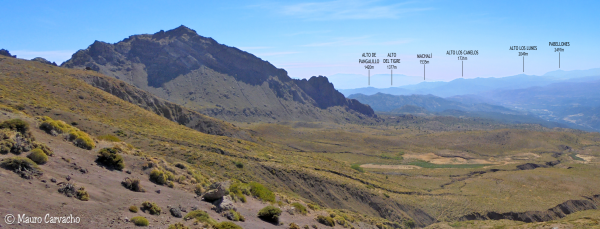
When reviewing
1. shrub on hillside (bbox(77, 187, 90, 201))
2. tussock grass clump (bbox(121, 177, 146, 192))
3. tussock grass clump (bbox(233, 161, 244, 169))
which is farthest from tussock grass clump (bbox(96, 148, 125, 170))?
tussock grass clump (bbox(233, 161, 244, 169))

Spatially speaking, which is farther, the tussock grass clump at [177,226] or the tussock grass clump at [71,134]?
the tussock grass clump at [71,134]

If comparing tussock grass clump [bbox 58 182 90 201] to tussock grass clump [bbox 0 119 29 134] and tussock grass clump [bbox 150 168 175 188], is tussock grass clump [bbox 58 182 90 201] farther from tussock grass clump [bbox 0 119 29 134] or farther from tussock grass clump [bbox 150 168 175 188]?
tussock grass clump [bbox 0 119 29 134]

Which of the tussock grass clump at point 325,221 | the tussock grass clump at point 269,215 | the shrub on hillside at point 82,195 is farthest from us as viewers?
the tussock grass clump at point 325,221

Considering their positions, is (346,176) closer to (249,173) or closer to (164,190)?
(249,173)

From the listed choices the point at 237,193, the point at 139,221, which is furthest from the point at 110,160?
the point at 237,193

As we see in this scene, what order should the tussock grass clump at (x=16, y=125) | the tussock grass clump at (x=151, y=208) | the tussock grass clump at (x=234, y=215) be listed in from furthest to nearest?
the tussock grass clump at (x=234, y=215) → the tussock grass clump at (x=16, y=125) → the tussock grass clump at (x=151, y=208)

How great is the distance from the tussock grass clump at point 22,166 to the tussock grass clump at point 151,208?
432 cm

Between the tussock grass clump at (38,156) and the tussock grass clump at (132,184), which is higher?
the tussock grass clump at (38,156)

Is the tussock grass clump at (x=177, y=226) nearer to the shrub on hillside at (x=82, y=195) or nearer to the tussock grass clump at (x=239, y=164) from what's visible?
the shrub on hillside at (x=82, y=195)

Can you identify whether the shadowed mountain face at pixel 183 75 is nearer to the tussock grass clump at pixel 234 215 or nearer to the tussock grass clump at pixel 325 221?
the tussock grass clump at pixel 325 221

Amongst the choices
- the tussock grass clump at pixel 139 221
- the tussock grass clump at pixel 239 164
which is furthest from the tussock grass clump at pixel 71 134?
the tussock grass clump at pixel 239 164

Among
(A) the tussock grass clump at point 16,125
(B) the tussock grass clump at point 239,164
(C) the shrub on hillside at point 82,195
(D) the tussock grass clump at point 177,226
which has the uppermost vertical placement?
(A) the tussock grass clump at point 16,125

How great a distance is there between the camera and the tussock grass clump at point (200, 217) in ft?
49.2

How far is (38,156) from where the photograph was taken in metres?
15.1
